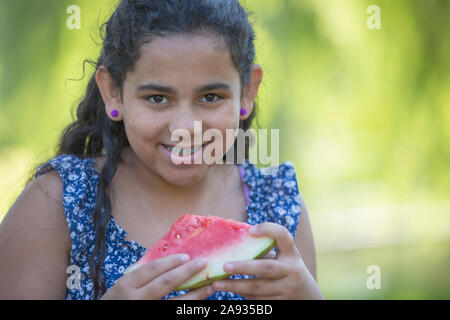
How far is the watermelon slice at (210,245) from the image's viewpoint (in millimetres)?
1851

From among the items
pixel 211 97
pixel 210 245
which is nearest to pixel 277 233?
pixel 210 245

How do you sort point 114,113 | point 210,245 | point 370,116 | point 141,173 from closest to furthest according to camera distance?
point 210,245 → point 114,113 → point 141,173 → point 370,116

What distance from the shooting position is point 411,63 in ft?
19.2

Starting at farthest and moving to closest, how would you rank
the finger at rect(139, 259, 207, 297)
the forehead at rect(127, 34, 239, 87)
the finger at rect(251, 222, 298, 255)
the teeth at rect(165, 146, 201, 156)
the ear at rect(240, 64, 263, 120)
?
the ear at rect(240, 64, 263, 120) → the teeth at rect(165, 146, 201, 156) → the forehead at rect(127, 34, 239, 87) → the finger at rect(251, 222, 298, 255) → the finger at rect(139, 259, 207, 297)

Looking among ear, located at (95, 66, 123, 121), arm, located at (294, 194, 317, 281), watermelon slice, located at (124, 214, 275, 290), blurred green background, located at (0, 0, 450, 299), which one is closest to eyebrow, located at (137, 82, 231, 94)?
ear, located at (95, 66, 123, 121)

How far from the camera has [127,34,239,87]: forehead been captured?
219 centimetres

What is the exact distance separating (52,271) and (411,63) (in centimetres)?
476

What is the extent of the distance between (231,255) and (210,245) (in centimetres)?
13

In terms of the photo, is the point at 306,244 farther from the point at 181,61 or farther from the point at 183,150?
the point at 181,61

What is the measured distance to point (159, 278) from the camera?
70.3 inches

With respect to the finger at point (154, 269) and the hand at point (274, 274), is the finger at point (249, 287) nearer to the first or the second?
the hand at point (274, 274)

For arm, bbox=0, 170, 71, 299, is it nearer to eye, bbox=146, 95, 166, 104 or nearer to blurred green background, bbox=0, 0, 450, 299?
eye, bbox=146, 95, 166, 104
